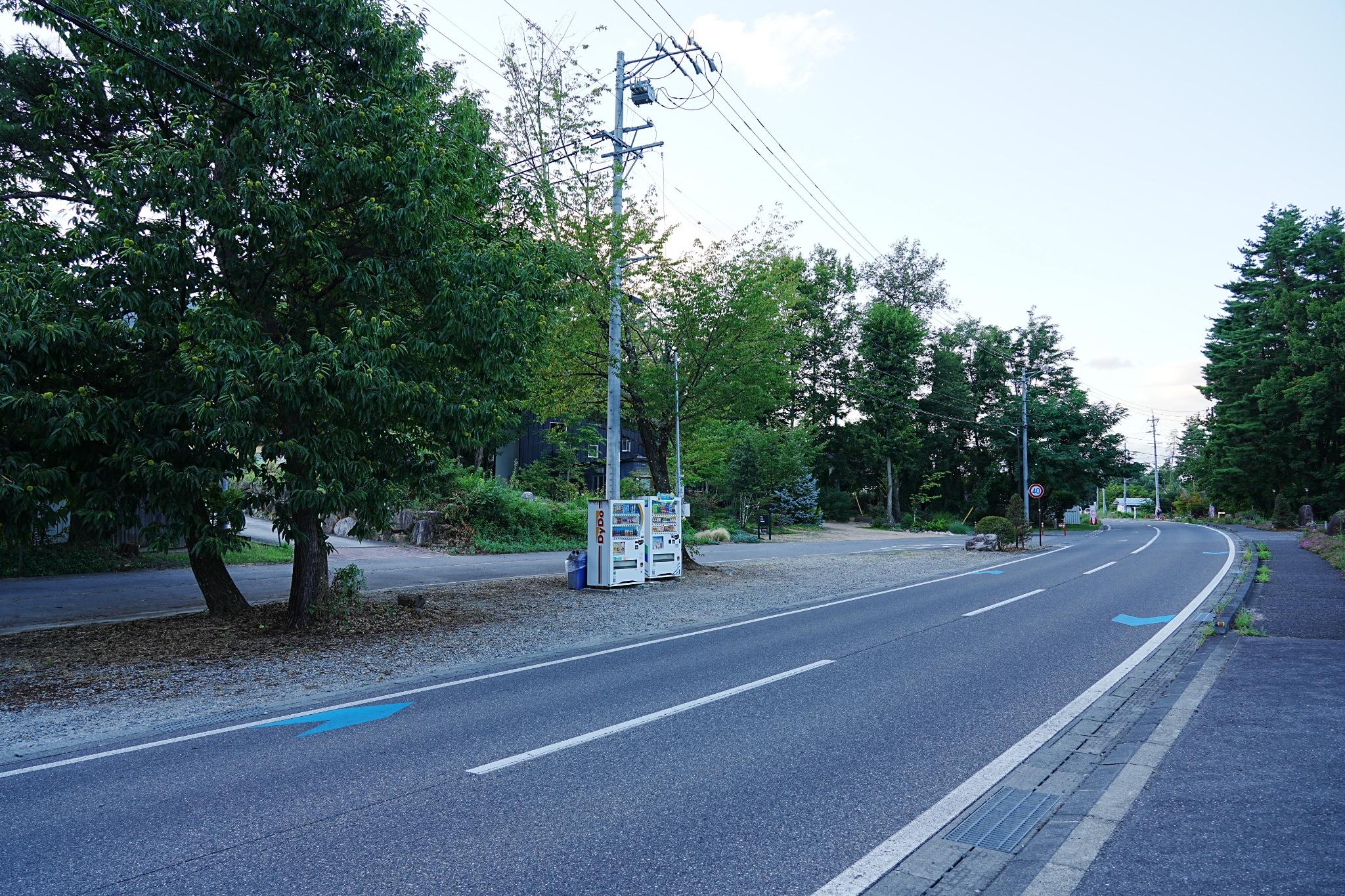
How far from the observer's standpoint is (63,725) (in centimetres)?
643

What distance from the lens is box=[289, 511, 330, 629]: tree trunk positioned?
1049 cm

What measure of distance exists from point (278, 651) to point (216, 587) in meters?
2.62

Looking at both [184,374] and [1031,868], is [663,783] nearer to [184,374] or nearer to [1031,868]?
[1031,868]

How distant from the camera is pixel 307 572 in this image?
10805 mm

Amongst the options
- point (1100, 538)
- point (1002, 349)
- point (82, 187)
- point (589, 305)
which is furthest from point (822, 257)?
point (82, 187)

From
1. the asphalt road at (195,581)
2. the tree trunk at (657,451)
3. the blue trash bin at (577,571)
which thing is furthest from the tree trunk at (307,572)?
the tree trunk at (657,451)

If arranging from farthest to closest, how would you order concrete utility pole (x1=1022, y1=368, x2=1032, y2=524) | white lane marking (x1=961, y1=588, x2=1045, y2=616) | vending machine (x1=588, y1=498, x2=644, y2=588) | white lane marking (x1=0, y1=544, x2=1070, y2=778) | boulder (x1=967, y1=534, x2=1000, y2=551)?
concrete utility pole (x1=1022, y1=368, x2=1032, y2=524) → boulder (x1=967, y1=534, x2=1000, y2=551) → vending machine (x1=588, y1=498, x2=644, y2=588) → white lane marking (x1=961, y1=588, x2=1045, y2=616) → white lane marking (x1=0, y1=544, x2=1070, y2=778)

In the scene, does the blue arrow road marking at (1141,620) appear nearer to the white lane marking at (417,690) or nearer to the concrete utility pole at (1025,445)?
the white lane marking at (417,690)

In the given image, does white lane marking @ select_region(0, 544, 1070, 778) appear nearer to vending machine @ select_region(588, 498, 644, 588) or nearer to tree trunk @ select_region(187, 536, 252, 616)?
vending machine @ select_region(588, 498, 644, 588)

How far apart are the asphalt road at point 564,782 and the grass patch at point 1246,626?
8.54ft

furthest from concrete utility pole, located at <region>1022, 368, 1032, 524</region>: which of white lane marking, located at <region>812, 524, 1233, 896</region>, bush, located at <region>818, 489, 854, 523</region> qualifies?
white lane marking, located at <region>812, 524, 1233, 896</region>

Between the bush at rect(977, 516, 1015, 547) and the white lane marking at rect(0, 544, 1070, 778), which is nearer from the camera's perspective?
→ the white lane marking at rect(0, 544, 1070, 778)

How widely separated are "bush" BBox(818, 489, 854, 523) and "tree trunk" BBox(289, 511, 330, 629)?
152ft

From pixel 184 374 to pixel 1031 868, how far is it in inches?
358
